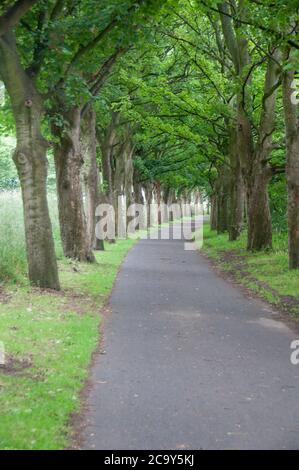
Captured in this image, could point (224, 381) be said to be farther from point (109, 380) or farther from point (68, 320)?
point (68, 320)

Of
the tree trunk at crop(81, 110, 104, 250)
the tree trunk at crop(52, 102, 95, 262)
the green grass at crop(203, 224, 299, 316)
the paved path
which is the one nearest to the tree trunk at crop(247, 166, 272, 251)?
the green grass at crop(203, 224, 299, 316)

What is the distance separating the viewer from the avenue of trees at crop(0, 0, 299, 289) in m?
12.6

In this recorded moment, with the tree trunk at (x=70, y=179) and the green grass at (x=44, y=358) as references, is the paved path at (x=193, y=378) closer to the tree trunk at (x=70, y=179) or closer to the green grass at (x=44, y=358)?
the green grass at (x=44, y=358)

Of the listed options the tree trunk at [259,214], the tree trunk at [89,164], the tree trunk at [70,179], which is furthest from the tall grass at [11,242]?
the tree trunk at [259,214]

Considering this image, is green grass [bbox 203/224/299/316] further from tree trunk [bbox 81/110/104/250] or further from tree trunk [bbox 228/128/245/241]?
tree trunk [bbox 81/110/104/250]

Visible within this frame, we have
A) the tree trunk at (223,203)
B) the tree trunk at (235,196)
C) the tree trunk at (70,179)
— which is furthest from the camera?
the tree trunk at (223,203)

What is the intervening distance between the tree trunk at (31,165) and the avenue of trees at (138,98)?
0.02 meters

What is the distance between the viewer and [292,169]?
16578 millimetres

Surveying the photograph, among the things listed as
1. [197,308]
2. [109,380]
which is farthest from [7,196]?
[109,380]

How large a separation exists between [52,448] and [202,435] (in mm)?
1350

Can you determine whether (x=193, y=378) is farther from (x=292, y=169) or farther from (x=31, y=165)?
(x=292, y=169)

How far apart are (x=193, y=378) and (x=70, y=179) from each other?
38.9ft

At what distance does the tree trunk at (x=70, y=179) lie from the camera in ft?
59.4

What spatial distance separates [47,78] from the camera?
43.7 ft
